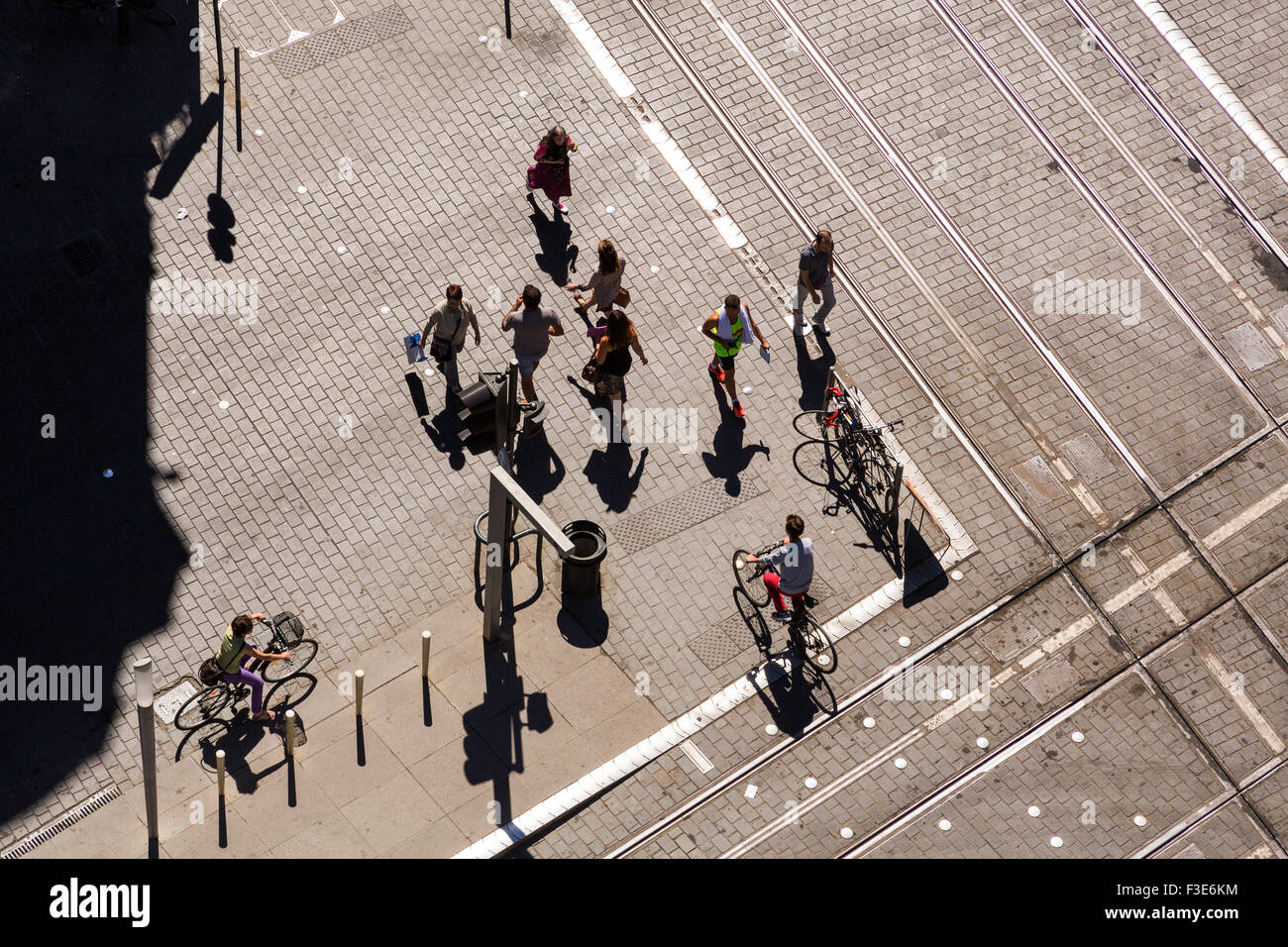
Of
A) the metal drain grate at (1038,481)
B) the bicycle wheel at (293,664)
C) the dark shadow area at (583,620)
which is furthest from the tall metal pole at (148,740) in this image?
the metal drain grate at (1038,481)

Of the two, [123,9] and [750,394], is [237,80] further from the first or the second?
[750,394]

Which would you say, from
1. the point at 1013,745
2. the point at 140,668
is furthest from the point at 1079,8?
the point at 140,668

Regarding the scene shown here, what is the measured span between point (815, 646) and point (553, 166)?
6974mm

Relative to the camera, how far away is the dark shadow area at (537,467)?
2023 cm

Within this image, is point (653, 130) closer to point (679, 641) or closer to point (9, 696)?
point (679, 641)

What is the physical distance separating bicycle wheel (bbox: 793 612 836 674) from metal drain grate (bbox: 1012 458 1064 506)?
3.53m

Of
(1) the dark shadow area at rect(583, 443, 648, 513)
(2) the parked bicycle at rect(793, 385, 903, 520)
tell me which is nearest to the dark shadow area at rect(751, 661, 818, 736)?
(2) the parked bicycle at rect(793, 385, 903, 520)

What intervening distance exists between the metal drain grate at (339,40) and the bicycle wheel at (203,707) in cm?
897

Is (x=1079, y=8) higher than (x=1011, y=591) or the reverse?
higher

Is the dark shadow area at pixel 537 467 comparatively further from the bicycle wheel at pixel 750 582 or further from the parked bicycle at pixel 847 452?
the parked bicycle at pixel 847 452

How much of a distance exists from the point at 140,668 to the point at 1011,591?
10298mm

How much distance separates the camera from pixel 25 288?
20.6 meters

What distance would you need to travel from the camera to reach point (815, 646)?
63.6ft

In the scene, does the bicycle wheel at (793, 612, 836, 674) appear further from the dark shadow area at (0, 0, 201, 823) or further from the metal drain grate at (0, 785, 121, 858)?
the metal drain grate at (0, 785, 121, 858)
